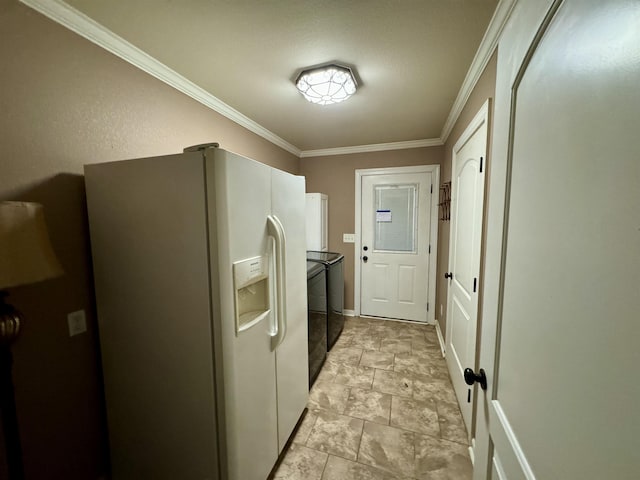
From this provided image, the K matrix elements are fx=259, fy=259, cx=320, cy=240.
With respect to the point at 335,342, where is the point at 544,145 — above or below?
above

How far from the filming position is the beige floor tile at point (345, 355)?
8.48 feet

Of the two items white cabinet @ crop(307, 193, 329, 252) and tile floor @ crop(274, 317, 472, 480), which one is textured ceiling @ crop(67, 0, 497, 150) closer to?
white cabinet @ crop(307, 193, 329, 252)

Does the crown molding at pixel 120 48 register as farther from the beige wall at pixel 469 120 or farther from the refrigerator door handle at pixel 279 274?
the beige wall at pixel 469 120

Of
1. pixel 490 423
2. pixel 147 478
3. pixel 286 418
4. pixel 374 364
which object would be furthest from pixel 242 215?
pixel 374 364

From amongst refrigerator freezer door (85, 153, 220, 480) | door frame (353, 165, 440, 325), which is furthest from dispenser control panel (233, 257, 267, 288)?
door frame (353, 165, 440, 325)

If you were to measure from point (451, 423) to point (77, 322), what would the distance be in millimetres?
2341

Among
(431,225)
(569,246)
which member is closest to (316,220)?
(431,225)

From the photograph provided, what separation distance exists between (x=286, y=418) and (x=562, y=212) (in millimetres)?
1705

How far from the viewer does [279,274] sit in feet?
4.42

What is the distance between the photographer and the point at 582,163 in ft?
1.40

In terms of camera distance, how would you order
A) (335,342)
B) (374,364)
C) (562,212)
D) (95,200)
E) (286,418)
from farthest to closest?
(335,342), (374,364), (286,418), (95,200), (562,212)

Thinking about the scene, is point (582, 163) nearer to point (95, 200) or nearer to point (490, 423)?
point (490, 423)

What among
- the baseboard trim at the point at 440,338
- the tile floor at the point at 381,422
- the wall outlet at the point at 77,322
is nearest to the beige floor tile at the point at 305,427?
the tile floor at the point at 381,422

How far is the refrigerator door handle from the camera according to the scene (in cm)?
130
